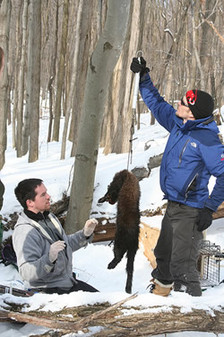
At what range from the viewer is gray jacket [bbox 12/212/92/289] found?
2482mm

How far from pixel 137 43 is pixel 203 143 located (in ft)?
17.6

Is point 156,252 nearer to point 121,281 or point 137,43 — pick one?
point 121,281

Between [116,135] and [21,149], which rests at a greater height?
[116,135]

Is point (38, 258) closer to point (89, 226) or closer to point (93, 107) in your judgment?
point (89, 226)

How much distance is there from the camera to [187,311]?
1727 mm

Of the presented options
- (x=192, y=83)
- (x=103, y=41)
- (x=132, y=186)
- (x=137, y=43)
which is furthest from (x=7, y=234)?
(x=192, y=83)

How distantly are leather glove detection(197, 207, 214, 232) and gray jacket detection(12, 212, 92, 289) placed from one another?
3.48 ft

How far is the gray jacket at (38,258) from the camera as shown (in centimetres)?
248

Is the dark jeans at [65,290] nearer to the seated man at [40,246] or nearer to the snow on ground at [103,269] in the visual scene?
the seated man at [40,246]

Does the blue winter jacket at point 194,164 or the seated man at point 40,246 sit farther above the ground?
the blue winter jacket at point 194,164

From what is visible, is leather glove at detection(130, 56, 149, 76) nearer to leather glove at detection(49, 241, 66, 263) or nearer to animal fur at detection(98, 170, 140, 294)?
animal fur at detection(98, 170, 140, 294)

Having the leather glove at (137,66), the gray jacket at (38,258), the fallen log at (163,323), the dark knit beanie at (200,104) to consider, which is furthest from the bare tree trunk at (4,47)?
the fallen log at (163,323)

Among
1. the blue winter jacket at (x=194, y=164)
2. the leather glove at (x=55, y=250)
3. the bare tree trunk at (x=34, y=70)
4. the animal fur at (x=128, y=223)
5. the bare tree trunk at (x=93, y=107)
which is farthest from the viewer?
the bare tree trunk at (x=34, y=70)

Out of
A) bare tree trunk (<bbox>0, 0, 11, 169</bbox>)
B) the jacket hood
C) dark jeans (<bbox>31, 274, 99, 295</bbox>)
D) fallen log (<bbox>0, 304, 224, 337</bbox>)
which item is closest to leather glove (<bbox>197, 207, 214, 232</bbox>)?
the jacket hood
